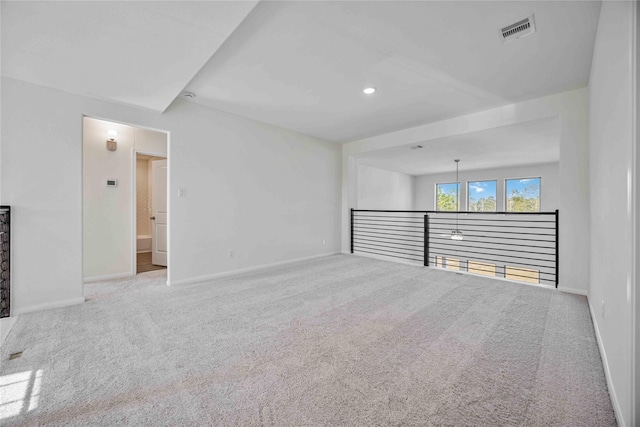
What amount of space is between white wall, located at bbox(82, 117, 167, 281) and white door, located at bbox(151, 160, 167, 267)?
58cm

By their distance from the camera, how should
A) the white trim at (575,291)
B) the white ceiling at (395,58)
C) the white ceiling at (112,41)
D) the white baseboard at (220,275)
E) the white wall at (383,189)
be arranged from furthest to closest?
the white wall at (383,189)
the white baseboard at (220,275)
the white trim at (575,291)
the white ceiling at (395,58)
the white ceiling at (112,41)

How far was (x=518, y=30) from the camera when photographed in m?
2.28

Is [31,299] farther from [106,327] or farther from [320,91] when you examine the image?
[320,91]

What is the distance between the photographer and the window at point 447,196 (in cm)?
991

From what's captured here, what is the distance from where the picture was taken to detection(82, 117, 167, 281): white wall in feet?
12.8

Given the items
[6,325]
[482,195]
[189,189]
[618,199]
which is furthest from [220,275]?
[482,195]

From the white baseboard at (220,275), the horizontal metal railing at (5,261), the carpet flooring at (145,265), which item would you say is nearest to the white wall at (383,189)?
the white baseboard at (220,275)

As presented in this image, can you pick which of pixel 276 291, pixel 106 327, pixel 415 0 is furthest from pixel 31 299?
pixel 415 0

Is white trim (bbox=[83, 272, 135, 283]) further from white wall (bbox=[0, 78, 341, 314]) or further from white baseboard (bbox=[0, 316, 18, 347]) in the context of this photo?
white baseboard (bbox=[0, 316, 18, 347])

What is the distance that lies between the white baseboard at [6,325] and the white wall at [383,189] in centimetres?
688

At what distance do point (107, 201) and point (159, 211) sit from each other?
3.09 ft

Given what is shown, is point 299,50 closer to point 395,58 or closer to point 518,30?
point 395,58

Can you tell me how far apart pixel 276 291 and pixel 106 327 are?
1660 millimetres

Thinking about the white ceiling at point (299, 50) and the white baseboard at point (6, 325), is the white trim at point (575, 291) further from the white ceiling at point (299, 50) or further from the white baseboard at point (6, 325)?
the white baseboard at point (6, 325)
